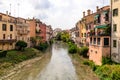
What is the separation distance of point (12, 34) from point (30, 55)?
8087mm

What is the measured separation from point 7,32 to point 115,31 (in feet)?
104

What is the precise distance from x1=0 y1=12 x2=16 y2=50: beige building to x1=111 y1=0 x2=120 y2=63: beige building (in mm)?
29234

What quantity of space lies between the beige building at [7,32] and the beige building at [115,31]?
2923 cm

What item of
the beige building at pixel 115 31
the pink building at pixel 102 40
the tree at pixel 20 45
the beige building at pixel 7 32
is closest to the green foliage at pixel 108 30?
the pink building at pixel 102 40

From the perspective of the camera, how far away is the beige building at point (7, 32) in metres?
55.1

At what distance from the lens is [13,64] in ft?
156

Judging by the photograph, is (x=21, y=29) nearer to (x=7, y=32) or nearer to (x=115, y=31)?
(x=7, y=32)

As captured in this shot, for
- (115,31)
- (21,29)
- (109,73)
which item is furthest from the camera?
(21,29)

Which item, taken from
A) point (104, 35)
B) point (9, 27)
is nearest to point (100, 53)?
point (104, 35)

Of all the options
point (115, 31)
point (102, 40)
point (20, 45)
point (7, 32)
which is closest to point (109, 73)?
point (102, 40)

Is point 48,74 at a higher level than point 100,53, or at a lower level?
lower

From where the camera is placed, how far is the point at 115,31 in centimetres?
3812

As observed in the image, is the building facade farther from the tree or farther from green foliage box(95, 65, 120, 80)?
green foliage box(95, 65, 120, 80)

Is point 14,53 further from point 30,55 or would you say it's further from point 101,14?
point 101,14
